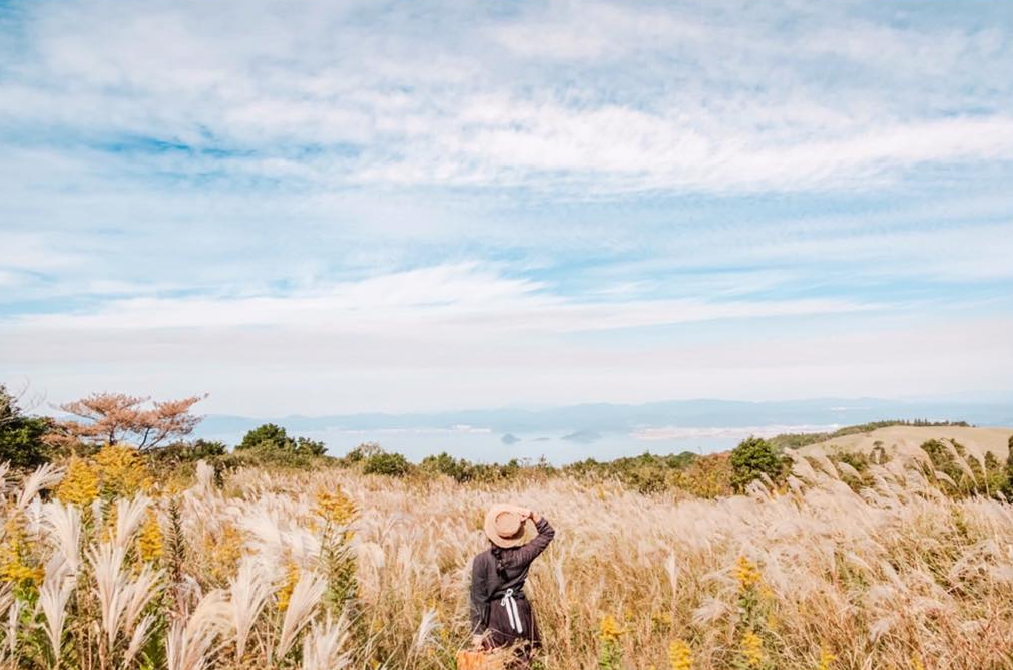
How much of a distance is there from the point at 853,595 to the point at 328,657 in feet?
13.2

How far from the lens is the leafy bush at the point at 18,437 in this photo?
1232 cm

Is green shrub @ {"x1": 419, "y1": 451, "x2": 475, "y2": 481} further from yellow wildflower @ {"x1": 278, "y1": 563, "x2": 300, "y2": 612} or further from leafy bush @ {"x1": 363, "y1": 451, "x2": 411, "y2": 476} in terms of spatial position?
yellow wildflower @ {"x1": 278, "y1": 563, "x2": 300, "y2": 612}

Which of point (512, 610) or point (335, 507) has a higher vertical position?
point (335, 507)

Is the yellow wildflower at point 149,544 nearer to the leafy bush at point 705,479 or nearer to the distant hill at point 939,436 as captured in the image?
the leafy bush at point 705,479

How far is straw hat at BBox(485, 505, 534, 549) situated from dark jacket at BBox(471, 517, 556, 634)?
78 millimetres

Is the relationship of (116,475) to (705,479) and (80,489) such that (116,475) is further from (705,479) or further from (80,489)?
(705,479)

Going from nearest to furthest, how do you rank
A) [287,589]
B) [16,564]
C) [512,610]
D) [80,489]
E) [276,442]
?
[16,564], [287,589], [80,489], [512,610], [276,442]

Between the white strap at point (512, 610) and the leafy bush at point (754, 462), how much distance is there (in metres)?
7.82

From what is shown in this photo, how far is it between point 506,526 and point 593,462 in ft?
35.4

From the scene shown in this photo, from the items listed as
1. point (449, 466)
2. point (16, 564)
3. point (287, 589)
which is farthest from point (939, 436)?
point (16, 564)

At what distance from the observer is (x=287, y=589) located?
3264 mm

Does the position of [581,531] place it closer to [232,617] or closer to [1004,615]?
[1004,615]

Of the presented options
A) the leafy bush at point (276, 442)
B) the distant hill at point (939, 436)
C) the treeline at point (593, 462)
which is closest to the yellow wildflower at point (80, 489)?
the treeline at point (593, 462)

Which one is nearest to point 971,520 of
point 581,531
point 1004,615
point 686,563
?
point 1004,615
